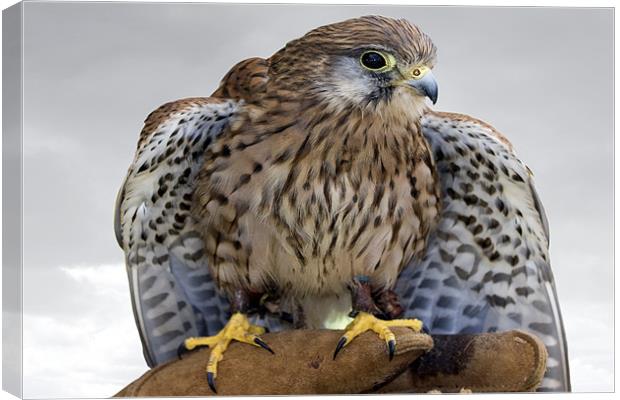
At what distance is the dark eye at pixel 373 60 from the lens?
2930 mm

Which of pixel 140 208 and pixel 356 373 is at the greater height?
pixel 140 208

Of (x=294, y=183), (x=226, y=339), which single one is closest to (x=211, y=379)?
(x=226, y=339)

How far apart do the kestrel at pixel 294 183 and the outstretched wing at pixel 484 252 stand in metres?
0.09

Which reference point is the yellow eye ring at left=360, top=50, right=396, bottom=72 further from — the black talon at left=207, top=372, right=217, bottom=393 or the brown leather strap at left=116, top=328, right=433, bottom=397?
the black talon at left=207, top=372, right=217, bottom=393

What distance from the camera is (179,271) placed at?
337 cm

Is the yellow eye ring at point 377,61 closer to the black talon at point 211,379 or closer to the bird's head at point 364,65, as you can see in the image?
the bird's head at point 364,65

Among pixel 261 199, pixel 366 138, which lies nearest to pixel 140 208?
pixel 261 199

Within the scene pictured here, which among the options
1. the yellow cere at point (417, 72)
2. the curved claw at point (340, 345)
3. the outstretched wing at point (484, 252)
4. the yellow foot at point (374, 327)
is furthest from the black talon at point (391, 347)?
the yellow cere at point (417, 72)

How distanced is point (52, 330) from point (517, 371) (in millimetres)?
1472

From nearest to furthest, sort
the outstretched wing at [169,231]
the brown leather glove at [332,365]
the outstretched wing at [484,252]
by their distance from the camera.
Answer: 1. the brown leather glove at [332,365]
2. the outstretched wing at [169,231]
3. the outstretched wing at [484,252]

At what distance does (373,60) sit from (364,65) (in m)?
0.04

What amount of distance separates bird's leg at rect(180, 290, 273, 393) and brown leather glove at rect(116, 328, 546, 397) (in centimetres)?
2

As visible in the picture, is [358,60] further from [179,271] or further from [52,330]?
[52,330]

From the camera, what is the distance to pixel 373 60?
294 cm
